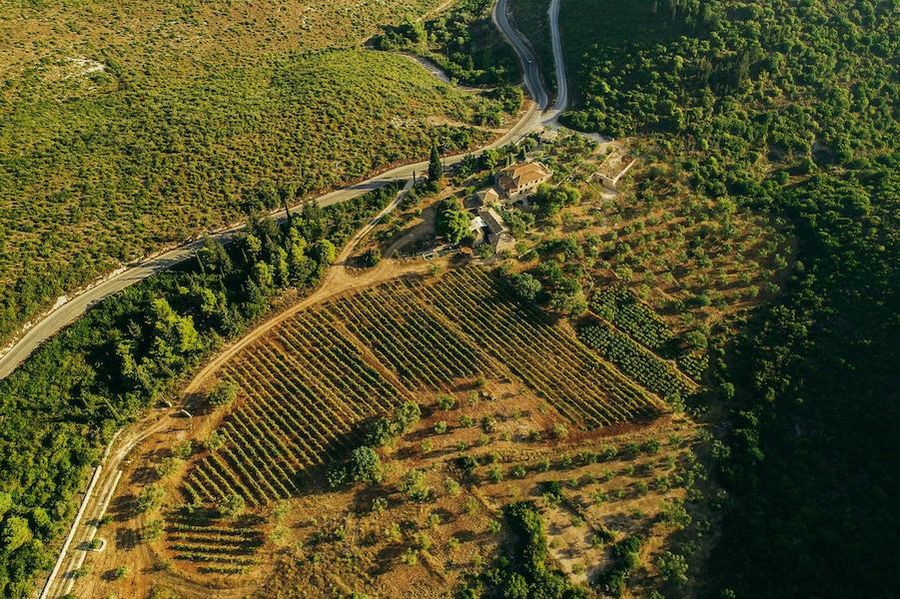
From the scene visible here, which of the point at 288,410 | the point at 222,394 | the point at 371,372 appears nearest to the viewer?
the point at 222,394

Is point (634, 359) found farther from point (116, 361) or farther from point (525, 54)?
Answer: point (525, 54)

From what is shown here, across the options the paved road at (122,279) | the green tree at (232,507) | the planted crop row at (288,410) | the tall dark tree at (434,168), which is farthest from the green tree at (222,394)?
the tall dark tree at (434,168)

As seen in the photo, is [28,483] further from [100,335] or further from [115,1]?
[115,1]

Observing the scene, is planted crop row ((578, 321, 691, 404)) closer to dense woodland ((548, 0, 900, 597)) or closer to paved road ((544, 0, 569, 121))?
dense woodland ((548, 0, 900, 597))

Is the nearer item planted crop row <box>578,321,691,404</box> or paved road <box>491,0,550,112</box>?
planted crop row <box>578,321,691,404</box>

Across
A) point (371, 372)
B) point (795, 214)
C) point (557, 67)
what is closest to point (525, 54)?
point (557, 67)

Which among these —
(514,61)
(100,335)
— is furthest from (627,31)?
(100,335)

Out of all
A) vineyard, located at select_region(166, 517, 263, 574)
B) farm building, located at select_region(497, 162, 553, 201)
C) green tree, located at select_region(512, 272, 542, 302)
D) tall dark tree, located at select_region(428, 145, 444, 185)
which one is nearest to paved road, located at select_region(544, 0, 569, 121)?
farm building, located at select_region(497, 162, 553, 201)
